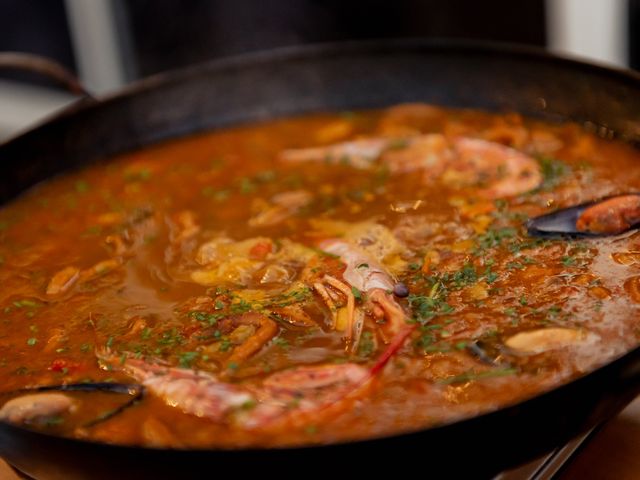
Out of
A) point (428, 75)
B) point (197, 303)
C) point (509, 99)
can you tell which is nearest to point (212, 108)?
point (428, 75)

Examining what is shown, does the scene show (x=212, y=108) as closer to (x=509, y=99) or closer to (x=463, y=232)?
(x=509, y=99)

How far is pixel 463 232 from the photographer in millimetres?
1809

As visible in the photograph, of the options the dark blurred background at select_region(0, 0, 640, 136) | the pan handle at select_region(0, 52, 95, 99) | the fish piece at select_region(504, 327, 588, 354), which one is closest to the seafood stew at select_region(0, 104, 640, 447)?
the fish piece at select_region(504, 327, 588, 354)

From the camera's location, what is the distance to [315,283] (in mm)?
1641

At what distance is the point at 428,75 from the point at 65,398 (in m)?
1.50

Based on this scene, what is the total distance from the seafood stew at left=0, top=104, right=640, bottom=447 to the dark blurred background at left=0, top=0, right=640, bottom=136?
3.24 ft

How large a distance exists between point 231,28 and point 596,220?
3118 mm

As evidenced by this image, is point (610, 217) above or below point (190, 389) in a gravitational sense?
above

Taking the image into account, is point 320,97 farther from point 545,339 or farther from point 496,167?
point 545,339

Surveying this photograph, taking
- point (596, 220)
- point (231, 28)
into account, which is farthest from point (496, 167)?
point (231, 28)

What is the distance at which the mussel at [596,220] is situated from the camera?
66.5 inches

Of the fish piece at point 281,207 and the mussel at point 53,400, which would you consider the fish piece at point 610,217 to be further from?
the mussel at point 53,400

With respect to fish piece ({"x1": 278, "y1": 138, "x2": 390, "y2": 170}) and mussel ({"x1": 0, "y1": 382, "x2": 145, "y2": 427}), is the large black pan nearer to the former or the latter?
mussel ({"x1": 0, "y1": 382, "x2": 145, "y2": 427})

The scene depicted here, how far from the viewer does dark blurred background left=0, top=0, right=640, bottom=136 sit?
3119 mm
